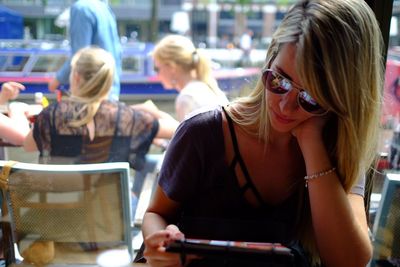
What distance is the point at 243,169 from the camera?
3.39 ft

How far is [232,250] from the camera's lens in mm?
848

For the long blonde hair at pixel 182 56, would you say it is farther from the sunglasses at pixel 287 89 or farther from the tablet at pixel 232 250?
the tablet at pixel 232 250

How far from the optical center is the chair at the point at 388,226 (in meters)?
1.43

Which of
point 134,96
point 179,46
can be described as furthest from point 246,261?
point 179,46

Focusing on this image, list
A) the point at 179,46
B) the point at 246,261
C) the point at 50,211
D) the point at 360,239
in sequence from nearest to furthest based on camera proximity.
→ the point at 246,261
the point at 360,239
the point at 50,211
the point at 179,46

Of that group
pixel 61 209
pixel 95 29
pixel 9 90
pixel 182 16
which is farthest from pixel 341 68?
pixel 182 16

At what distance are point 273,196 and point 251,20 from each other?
2.31 m

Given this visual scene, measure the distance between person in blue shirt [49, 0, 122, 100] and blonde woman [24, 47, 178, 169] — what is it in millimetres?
116

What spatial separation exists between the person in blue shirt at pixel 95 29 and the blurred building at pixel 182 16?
0.19 ft

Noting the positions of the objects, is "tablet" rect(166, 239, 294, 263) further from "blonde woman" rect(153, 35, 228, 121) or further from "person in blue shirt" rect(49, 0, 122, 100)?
"blonde woman" rect(153, 35, 228, 121)

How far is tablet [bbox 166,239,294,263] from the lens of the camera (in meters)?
0.85

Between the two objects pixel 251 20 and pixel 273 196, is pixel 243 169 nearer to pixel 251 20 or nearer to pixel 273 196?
pixel 273 196

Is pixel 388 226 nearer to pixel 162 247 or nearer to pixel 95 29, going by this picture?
pixel 162 247

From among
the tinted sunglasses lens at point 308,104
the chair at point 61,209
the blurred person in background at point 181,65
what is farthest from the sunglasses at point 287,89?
the blurred person in background at point 181,65
